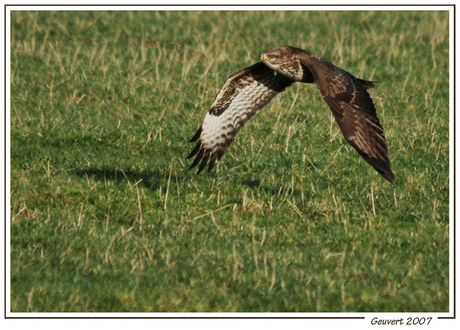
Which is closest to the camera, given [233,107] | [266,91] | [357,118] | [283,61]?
[357,118]

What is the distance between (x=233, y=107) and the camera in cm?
845

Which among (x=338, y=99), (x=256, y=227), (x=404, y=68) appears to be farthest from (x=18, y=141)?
(x=404, y=68)

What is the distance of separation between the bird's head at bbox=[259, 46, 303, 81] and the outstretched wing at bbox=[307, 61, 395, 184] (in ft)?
3.71

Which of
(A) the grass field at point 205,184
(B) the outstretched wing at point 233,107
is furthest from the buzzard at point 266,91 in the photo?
(A) the grass field at point 205,184

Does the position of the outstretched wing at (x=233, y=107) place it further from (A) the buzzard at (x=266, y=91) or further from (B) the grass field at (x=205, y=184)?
(B) the grass field at (x=205, y=184)

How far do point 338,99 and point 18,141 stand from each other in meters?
4.77

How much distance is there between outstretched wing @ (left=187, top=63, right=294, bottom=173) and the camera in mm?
8219

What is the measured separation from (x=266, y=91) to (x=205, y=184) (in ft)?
4.67

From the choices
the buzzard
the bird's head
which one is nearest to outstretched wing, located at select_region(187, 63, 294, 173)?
the buzzard

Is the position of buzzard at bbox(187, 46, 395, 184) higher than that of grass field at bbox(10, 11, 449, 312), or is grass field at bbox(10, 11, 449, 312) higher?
buzzard at bbox(187, 46, 395, 184)

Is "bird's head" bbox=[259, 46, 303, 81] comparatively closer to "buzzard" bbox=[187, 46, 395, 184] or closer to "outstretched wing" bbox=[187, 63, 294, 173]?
"buzzard" bbox=[187, 46, 395, 184]

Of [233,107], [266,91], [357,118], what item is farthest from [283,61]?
[357,118]

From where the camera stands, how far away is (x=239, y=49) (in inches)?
542

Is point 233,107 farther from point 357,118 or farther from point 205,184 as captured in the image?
point 357,118
